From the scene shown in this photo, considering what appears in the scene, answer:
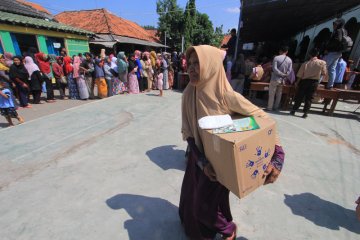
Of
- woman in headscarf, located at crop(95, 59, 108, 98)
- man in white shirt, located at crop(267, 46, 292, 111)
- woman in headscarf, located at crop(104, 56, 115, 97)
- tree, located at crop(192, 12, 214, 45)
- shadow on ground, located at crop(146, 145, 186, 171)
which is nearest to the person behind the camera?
shadow on ground, located at crop(146, 145, 186, 171)

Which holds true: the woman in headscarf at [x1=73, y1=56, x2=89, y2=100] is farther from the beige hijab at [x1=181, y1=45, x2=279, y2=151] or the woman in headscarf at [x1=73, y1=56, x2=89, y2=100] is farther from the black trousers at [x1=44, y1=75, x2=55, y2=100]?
the beige hijab at [x1=181, y1=45, x2=279, y2=151]

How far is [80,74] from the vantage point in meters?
7.68

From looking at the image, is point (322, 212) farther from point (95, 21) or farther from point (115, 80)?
point (95, 21)

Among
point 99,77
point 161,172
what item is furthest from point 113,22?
point 161,172

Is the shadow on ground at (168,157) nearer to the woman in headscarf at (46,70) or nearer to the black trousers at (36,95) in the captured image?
the black trousers at (36,95)

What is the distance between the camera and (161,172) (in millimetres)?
3129

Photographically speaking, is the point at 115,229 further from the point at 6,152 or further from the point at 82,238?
the point at 6,152

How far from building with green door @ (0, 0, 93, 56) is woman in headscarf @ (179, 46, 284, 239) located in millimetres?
10980

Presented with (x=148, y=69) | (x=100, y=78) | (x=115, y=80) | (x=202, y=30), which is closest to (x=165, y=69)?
(x=148, y=69)

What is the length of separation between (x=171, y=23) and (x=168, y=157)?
2800cm

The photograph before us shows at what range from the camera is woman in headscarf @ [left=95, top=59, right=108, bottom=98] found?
775cm

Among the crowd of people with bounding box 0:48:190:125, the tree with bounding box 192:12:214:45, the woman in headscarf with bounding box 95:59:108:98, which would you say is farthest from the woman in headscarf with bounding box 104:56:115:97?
the tree with bounding box 192:12:214:45

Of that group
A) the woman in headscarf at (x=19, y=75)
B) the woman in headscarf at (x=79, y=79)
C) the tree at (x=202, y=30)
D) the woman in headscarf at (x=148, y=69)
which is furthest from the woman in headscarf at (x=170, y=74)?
the tree at (x=202, y=30)

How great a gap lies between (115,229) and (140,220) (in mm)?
267
